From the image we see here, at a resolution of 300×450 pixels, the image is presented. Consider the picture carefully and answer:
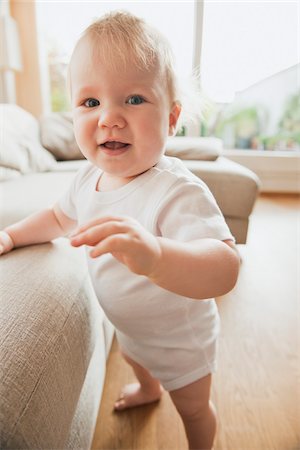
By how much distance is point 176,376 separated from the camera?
2.22 feet

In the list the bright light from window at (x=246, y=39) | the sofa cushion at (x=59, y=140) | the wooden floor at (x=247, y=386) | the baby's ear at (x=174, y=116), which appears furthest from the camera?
the bright light from window at (x=246, y=39)

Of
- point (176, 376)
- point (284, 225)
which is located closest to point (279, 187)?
point (284, 225)

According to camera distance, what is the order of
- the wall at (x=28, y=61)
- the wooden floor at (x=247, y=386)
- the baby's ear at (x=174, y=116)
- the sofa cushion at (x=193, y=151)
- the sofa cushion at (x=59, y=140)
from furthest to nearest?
the wall at (x=28, y=61), the sofa cushion at (x=59, y=140), the sofa cushion at (x=193, y=151), the wooden floor at (x=247, y=386), the baby's ear at (x=174, y=116)

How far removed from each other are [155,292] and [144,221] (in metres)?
0.14

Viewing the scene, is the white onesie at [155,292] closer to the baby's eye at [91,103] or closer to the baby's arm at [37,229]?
the baby's arm at [37,229]

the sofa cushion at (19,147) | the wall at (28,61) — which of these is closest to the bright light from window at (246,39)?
the sofa cushion at (19,147)

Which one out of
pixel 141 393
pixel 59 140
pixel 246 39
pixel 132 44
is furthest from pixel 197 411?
pixel 246 39

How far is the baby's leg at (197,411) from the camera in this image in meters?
0.70

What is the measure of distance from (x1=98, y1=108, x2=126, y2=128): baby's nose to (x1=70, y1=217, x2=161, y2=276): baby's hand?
7.8 inches

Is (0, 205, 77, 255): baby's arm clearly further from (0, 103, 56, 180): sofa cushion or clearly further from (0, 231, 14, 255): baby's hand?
(0, 103, 56, 180): sofa cushion

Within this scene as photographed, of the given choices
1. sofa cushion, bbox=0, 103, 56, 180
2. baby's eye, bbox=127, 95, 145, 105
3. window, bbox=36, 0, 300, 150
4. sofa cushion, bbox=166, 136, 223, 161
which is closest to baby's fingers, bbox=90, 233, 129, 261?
baby's eye, bbox=127, 95, 145, 105

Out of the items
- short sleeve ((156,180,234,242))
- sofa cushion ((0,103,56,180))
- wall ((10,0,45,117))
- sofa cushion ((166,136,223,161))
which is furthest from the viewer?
wall ((10,0,45,117))

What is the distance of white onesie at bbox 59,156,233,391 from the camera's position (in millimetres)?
544

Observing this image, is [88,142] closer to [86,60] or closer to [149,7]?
[86,60]
